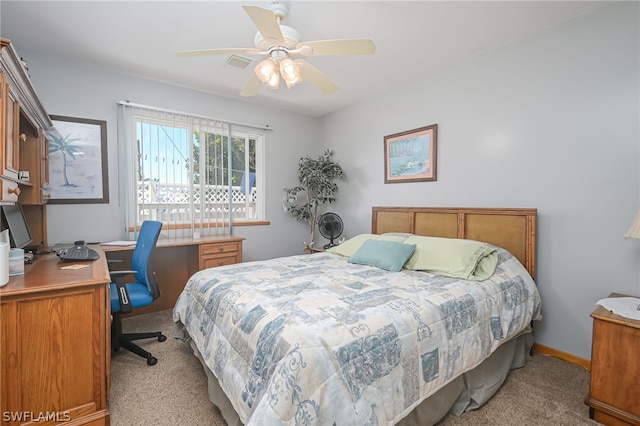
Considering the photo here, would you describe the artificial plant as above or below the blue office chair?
above

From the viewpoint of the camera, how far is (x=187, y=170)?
3492 millimetres

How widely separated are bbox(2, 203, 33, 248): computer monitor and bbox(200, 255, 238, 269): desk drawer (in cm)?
143

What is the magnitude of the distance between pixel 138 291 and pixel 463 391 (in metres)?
2.42

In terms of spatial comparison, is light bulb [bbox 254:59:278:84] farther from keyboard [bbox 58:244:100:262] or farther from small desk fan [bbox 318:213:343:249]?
small desk fan [bbox 318:213:343:249]

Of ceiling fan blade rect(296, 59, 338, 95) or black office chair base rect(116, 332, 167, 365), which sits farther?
black office chair base rect(116, 332, 167, 365)

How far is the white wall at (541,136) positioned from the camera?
2029 millimetres

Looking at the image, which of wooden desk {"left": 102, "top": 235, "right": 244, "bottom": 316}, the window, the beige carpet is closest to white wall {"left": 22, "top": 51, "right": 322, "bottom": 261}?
the window

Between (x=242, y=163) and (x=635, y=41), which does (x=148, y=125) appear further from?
(x=635, y=41)

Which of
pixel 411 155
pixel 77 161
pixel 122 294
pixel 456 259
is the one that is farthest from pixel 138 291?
pixel 411 155

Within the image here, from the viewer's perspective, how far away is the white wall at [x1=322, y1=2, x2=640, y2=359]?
201cm

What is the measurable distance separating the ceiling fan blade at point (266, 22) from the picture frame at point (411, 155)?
2.00 meters

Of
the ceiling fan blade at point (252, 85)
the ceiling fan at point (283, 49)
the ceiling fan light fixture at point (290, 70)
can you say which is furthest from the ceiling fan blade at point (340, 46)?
the ceiling fan blade at point (252, 85)

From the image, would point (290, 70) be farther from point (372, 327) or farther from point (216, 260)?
point (216, 260)

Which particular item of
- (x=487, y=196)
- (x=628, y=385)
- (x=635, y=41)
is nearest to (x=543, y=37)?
(x=635, y=41)
